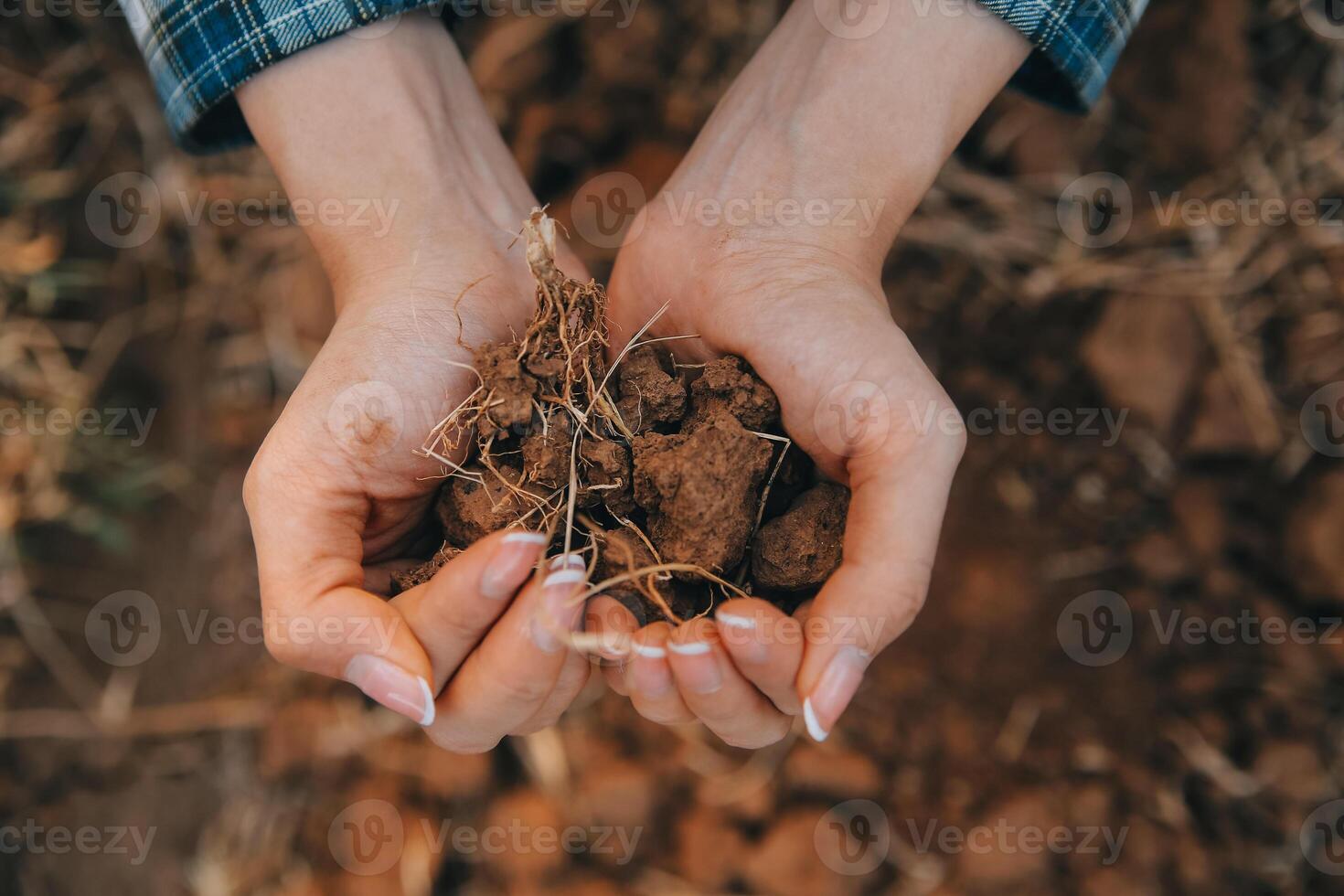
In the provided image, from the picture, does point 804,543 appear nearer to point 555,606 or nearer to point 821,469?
point 821,469

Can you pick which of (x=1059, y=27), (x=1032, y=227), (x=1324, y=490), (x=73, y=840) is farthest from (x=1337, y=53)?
(x=73, y=840)

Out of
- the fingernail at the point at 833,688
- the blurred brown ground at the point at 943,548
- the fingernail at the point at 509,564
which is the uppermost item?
the fingernail at the point at 509,564

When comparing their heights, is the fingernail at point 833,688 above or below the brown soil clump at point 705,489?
below

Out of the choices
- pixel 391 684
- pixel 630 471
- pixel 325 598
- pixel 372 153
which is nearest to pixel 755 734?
pixel 630 471

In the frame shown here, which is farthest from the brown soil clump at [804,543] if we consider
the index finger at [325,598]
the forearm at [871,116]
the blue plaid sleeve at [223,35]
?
the blue plaid sleeve at [223,35]

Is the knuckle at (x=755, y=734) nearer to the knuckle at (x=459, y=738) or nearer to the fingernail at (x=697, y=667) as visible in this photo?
the fingernail at (x=697, y=667)

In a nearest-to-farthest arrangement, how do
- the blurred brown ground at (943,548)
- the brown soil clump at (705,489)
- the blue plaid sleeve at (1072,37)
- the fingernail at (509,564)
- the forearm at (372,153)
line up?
the fingernail at (509,564) < the brown soil clump at (705,489) < the blue plaid sleeve at (1072,37) < the forearm at (372,153) < the blurred brown ground at (943,548)

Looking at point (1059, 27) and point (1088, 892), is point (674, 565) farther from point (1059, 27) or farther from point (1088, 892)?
point (1088, 892)
